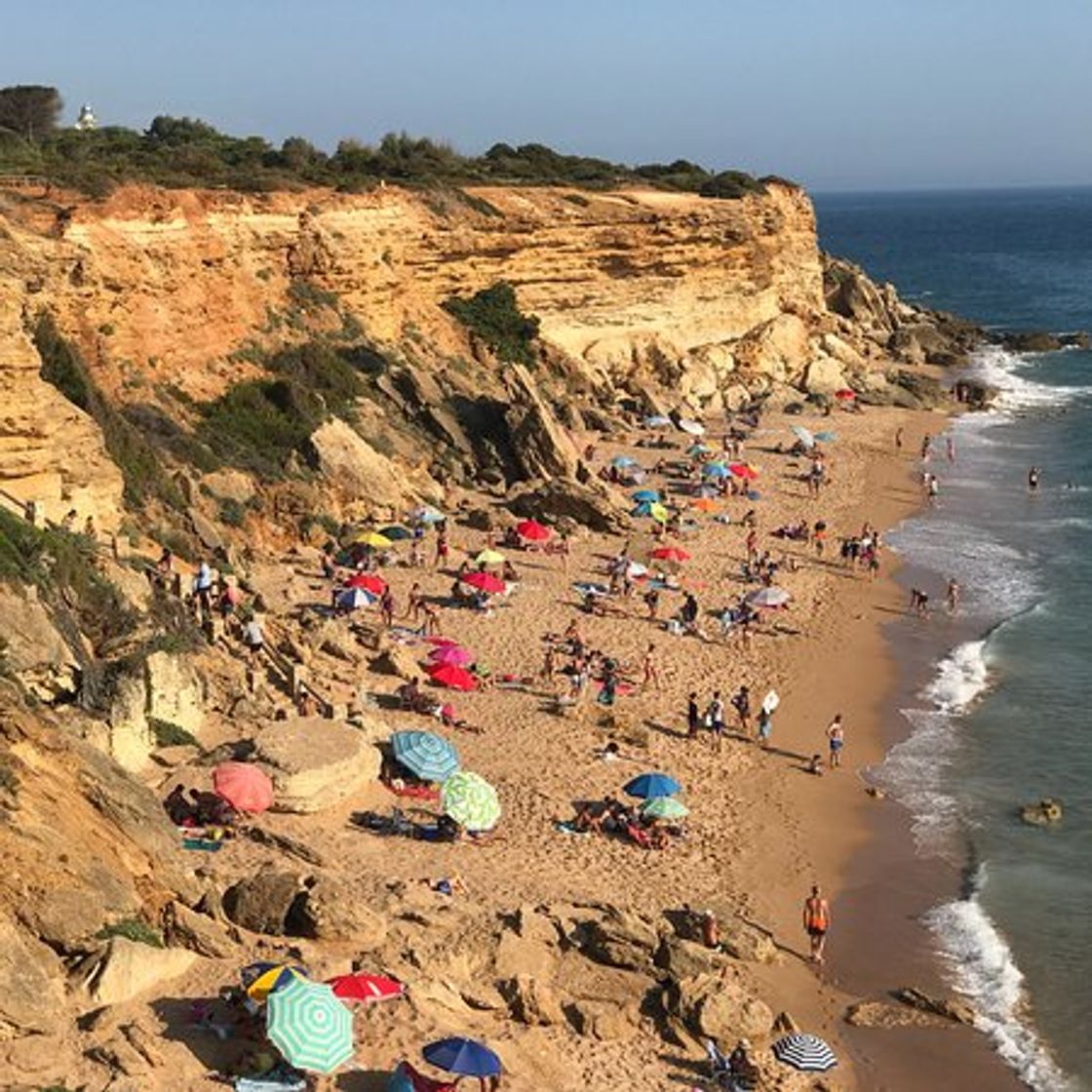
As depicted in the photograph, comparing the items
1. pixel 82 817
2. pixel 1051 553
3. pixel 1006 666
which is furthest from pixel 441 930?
pixel 1051 553

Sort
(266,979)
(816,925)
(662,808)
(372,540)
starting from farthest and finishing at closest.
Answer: (372,540)
(662,808)
(816,925)
(266,979)

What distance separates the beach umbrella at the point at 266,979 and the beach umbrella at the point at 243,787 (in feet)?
13.8

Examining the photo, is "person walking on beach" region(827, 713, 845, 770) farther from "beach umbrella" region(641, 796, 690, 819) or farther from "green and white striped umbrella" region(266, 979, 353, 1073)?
"green and white striped umbrella" region(266, 979, 353, 1073)

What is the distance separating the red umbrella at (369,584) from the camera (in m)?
26.5

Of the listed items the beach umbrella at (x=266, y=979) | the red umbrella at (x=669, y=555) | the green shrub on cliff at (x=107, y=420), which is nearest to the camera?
the beach umbrella at (x=266, y=979)

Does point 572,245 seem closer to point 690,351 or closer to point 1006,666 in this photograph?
point 690,351

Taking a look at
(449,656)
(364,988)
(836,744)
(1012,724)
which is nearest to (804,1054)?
(364,988)

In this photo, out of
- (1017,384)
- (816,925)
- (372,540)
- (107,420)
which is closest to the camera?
(816,925)

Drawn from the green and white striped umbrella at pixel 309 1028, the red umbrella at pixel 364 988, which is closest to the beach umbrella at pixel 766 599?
the red umbrella at pixel 364 988

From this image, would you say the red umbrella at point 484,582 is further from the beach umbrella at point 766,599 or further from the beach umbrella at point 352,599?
the beach umbrella at point 766,599

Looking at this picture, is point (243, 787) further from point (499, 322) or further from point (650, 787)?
point (499, 322)

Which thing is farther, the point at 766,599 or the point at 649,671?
the point at 766,599

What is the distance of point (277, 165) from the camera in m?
45.5

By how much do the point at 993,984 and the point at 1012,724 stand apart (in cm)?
831
